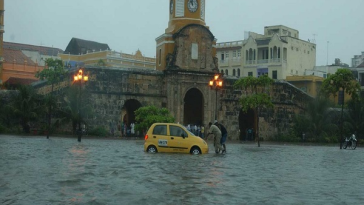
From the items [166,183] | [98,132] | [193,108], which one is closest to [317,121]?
[193,108]

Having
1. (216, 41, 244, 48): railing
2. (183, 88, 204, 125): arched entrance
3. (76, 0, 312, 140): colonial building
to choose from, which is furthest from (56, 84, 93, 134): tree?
(216, 41, 244, 48): railing

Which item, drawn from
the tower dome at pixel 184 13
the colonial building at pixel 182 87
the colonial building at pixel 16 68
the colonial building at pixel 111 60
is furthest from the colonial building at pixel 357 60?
the colonial building at pixel 16 68

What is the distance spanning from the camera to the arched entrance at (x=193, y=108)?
4771 centimetres

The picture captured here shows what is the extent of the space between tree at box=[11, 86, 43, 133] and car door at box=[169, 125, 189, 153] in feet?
64.3

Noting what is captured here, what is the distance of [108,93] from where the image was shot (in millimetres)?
42375

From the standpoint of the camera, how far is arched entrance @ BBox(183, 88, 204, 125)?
157ft

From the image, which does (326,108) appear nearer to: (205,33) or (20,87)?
(205,33)

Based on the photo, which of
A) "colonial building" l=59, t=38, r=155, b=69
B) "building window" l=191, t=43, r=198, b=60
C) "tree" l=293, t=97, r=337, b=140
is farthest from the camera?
"colonial building" l=59, t=38, r=155, b=69

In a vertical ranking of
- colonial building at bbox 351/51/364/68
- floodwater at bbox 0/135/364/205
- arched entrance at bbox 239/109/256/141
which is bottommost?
floodwater at bbox 0/135/364/205

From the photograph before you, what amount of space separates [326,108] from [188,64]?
13024 mm

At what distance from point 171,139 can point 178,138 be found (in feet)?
0.97

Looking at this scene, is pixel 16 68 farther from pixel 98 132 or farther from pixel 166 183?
pixel 166 183

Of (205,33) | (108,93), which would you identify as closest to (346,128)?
(205,33)

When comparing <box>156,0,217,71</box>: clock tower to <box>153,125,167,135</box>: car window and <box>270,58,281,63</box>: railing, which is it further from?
<box>270,58,281,63</box>: railing
